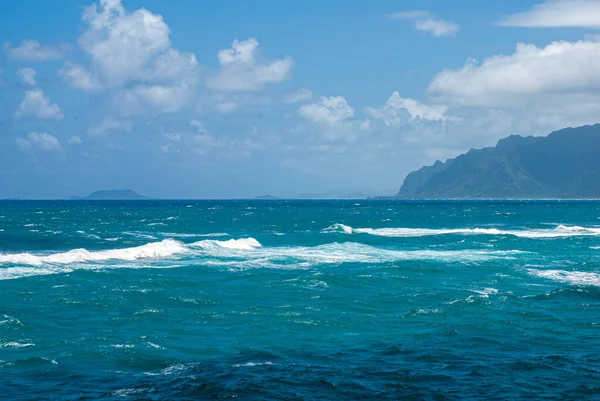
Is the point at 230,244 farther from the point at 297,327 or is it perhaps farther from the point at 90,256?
the point at 297,327

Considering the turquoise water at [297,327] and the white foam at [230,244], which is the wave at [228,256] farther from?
the turquoise water at [297,327]

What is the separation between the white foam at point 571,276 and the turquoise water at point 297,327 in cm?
11

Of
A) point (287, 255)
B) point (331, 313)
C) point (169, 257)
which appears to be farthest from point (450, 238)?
point (331, 313)

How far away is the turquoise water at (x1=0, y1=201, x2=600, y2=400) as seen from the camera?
16797 mm

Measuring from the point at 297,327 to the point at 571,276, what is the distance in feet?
64.9

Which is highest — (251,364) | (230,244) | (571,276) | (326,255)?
(230,244)

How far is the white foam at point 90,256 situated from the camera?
136 feet

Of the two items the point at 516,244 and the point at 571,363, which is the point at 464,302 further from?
the point at 516,244

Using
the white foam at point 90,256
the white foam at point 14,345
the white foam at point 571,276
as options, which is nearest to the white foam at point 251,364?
the white foam at point 14,345

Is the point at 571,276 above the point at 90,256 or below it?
below

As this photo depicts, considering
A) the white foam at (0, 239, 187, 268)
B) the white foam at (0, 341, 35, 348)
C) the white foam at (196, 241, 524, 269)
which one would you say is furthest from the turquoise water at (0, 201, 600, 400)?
the white foam at (196, 241, 524, 269)

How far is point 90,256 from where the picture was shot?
44812 mm

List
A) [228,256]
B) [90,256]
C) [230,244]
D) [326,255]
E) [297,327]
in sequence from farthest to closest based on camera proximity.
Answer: [230,244], [326,255], [228,256], [90,256], [297,327]

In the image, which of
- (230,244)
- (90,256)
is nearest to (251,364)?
(90,256)
